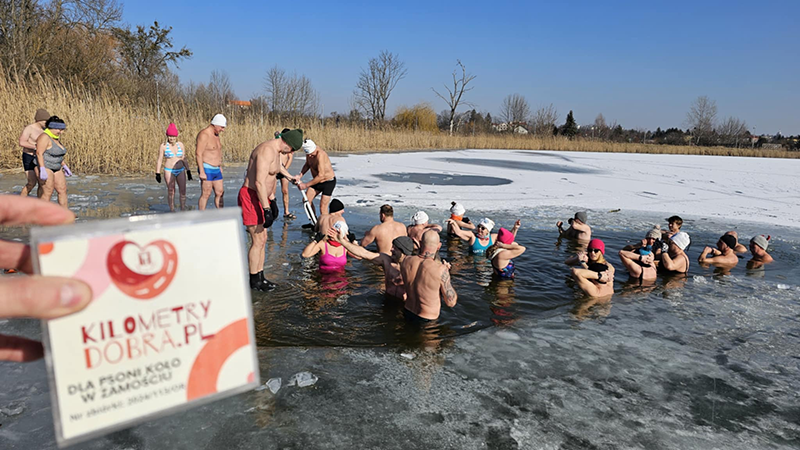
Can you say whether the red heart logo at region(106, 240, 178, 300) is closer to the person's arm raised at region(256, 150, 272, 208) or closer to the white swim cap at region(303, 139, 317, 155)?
the person's arm raised at region(256, 150, 272, 208)

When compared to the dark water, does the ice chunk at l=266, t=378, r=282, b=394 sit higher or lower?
higher

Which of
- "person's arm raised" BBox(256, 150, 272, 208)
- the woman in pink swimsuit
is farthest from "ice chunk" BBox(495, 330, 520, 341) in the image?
"person's arm raised" BBox(256, 150, 272, 208)

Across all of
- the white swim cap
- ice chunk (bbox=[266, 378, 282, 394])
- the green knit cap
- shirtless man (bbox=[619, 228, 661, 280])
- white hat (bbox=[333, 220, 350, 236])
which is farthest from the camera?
the white swim cap

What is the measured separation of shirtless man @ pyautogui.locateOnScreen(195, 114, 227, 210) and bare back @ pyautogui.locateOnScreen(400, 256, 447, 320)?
4619mm

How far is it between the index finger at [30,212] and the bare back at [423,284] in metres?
3.09

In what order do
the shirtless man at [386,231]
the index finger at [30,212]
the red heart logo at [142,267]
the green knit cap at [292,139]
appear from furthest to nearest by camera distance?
the shirtless man at [386,231] < the green knit cap at [292,139] < the index finger at [30,212] < the red heart logo at [142,267]

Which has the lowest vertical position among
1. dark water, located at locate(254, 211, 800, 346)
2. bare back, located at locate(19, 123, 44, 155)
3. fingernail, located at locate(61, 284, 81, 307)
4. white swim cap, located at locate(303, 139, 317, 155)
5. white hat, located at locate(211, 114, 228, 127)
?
dark water, located at locate(254, 211, 800, 346)

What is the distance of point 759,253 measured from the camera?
6812 mm

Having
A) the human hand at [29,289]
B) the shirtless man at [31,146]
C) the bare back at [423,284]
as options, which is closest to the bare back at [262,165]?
the bare back at [423,284]

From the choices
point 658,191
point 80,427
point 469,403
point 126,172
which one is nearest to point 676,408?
point 469,403

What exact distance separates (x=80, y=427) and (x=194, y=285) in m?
0.35

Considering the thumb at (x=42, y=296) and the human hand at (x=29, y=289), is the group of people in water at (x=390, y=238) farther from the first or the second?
the thumb at (x=42, y=296)

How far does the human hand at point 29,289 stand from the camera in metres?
0.85

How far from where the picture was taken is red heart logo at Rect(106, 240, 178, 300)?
38.0 inches
